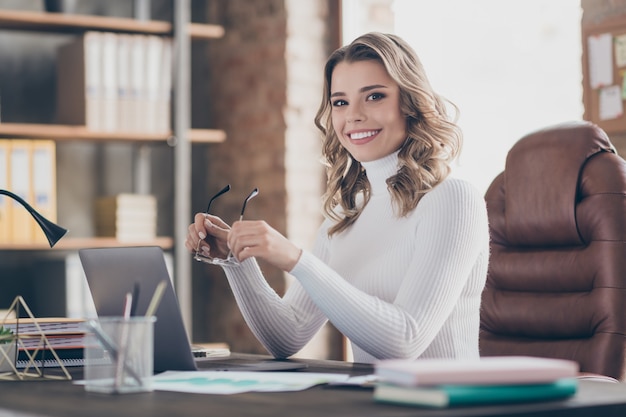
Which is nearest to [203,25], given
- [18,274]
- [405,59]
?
[18,274]

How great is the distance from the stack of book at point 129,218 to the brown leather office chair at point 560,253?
67.6 inches

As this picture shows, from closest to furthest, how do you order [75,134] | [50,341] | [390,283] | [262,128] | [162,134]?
[50,341] < [390,283] < [75,134] < [162,134] < [262,128]

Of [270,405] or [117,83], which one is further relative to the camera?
[117,83]

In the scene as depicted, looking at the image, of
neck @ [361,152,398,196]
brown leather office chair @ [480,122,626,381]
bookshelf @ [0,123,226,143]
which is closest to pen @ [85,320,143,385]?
neck @ [361,152,398,196]

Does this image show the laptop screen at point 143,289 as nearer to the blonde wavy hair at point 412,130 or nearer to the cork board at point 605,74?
the blonde wavy hair at point 412,130

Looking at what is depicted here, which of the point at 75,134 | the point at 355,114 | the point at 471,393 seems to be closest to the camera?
the point at 471,393

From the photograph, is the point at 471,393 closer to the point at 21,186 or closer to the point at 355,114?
the point at 355,114

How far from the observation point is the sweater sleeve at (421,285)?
168 centimetres

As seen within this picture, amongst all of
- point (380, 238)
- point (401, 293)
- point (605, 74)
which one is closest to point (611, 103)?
point (605, 74)

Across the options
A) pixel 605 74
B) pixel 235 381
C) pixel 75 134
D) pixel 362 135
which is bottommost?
pixel 235 381

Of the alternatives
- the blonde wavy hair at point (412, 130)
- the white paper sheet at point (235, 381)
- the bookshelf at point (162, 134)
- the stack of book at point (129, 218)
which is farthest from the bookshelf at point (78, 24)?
the white paper sheet at point (235, 381)

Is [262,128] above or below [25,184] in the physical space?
above

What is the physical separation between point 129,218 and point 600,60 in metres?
1.79

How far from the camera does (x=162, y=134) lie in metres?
3.70
